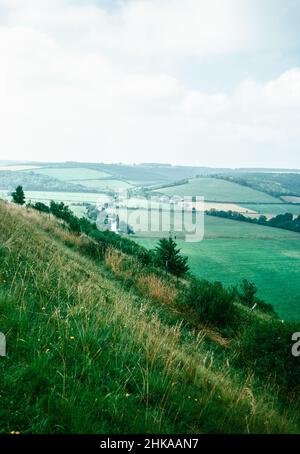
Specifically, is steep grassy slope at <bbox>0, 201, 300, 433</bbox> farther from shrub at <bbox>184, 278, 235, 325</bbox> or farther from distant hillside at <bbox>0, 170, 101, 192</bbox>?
distant hillside at <bbox>0, 170, 101, 192</bbox>

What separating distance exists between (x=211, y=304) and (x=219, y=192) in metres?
157

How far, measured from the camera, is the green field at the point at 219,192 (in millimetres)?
151125

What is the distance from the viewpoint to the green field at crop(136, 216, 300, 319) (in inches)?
2023

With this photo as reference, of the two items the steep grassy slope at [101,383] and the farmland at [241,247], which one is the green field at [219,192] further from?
the steep grassy slope at [101,383]

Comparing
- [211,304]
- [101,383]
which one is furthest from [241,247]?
[101,383]

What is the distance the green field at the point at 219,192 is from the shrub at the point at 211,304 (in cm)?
13866

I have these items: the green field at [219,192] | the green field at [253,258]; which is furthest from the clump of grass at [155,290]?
the green field at [219,192]

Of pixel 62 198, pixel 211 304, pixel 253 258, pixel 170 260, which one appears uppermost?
pixel 62 198

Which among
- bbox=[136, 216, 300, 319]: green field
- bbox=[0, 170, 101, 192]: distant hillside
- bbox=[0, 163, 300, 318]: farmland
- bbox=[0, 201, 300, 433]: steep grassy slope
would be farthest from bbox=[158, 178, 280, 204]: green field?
bbox=[0, 201, 300, 433]: steep grassy slope

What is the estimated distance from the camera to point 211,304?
1028cm

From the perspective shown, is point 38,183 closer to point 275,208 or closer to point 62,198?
point 62,198

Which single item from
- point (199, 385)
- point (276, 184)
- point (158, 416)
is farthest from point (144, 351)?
point (276, 184)

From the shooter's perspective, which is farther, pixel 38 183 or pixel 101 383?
pixel 38 183

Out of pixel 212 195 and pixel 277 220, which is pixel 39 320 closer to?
pixel 277 220
